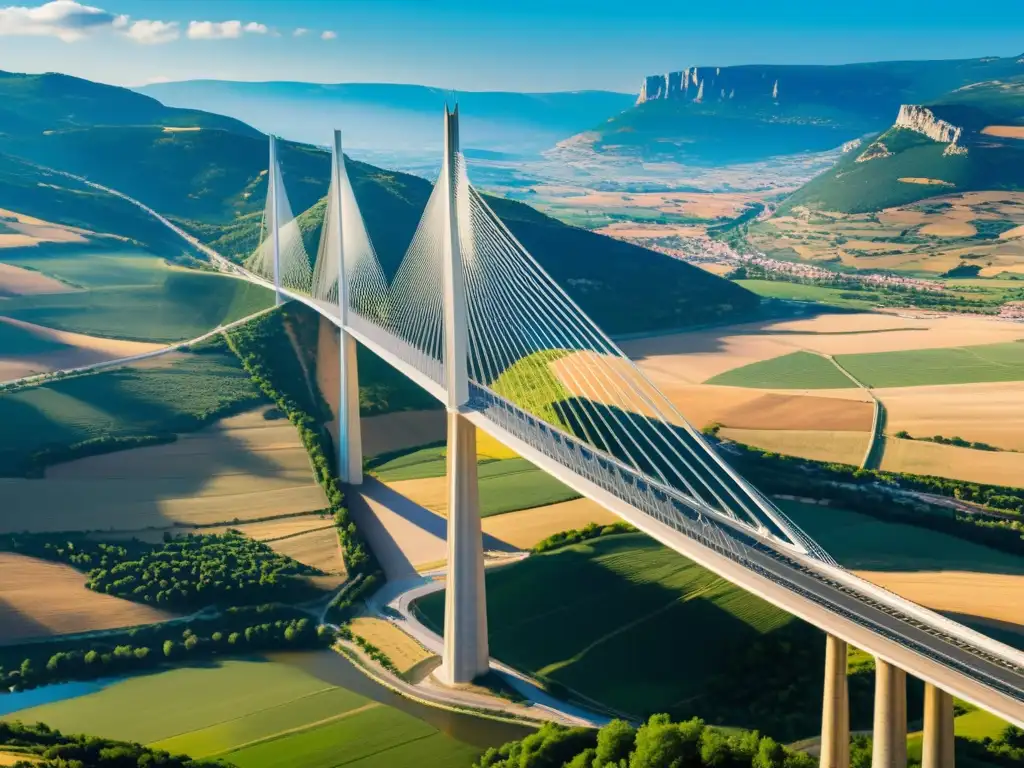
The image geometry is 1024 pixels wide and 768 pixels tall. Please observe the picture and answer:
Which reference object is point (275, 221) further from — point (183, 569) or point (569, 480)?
point (569, 480)

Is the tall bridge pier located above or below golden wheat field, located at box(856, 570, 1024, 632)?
above

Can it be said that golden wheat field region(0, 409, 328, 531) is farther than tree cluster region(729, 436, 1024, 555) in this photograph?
Yes

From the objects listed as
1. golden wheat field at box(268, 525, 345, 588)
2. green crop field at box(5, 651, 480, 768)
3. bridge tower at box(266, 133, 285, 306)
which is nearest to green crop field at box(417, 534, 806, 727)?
golden wheat field at box(268, 525, 345, 588)

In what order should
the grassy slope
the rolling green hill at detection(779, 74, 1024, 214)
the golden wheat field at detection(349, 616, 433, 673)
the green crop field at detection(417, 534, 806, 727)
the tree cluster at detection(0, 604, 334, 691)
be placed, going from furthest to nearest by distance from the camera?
the rolling green hill at detection(779, 74, 1024, 214) < the grassy slope < the golden wheat field at detection(349, 616, 433, 673) < the tree cluster at detection(0, 604, 334, 691) < the green crop field at detection(417, 534, 806, 727)

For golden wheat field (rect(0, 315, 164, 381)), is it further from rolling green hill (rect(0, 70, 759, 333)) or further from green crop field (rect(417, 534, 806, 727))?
green crop field (rect(417, 534, 806, 727))

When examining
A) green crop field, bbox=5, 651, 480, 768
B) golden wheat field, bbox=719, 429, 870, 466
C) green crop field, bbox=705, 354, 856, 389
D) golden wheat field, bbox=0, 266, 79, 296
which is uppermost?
golden wheat field, bbox=0, 266, 79, 296

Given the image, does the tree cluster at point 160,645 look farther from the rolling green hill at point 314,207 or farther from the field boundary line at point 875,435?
the rolling green hill at point 314,207

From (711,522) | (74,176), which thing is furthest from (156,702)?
(74,176)

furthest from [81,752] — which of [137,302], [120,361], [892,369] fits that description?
[892,369]

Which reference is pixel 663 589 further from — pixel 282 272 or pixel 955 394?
pixel 282 272
